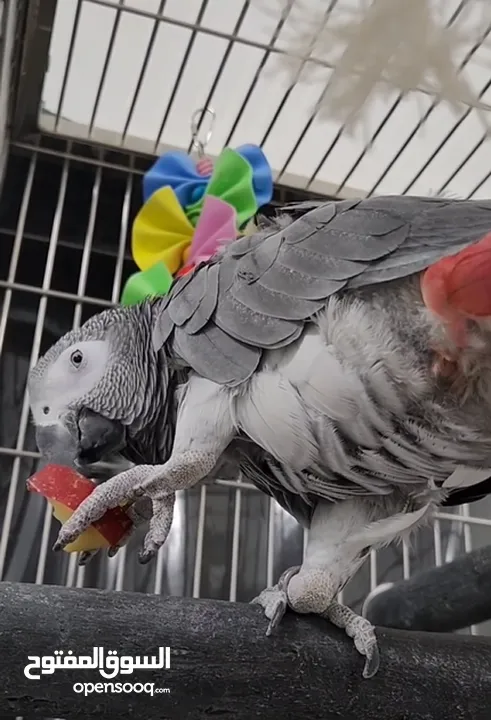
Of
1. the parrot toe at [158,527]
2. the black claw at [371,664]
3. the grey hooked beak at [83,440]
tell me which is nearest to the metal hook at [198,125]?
the grey hooked beak at [83,440]

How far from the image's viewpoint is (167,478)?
0.55 meters

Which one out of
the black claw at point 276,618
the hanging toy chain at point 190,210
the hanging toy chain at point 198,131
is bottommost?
the black claw at point 276,618

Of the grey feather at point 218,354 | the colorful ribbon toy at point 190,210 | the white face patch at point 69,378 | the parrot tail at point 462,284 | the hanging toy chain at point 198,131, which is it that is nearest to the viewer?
the parrot tail at point 462,284

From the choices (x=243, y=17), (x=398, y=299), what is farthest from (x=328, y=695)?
(x=243, y=17)

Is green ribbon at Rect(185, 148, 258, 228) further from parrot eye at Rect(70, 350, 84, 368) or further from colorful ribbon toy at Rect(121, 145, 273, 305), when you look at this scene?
parrot eye at Rect(70, 350, 84, 368)

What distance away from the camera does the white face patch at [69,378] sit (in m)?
0.67

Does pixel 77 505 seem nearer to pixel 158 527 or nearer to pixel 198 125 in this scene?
pixel 158 527

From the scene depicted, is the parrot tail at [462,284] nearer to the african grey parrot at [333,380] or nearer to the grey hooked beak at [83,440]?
the african grey parrot at [333,380]

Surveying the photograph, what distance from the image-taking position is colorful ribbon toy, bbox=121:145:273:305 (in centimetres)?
84

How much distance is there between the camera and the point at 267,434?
553 mm

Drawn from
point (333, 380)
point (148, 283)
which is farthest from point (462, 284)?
point (148, 283)

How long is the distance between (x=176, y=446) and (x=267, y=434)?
0.25 feet

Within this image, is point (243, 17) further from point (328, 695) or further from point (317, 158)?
point (328, 695)

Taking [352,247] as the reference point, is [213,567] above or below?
below
